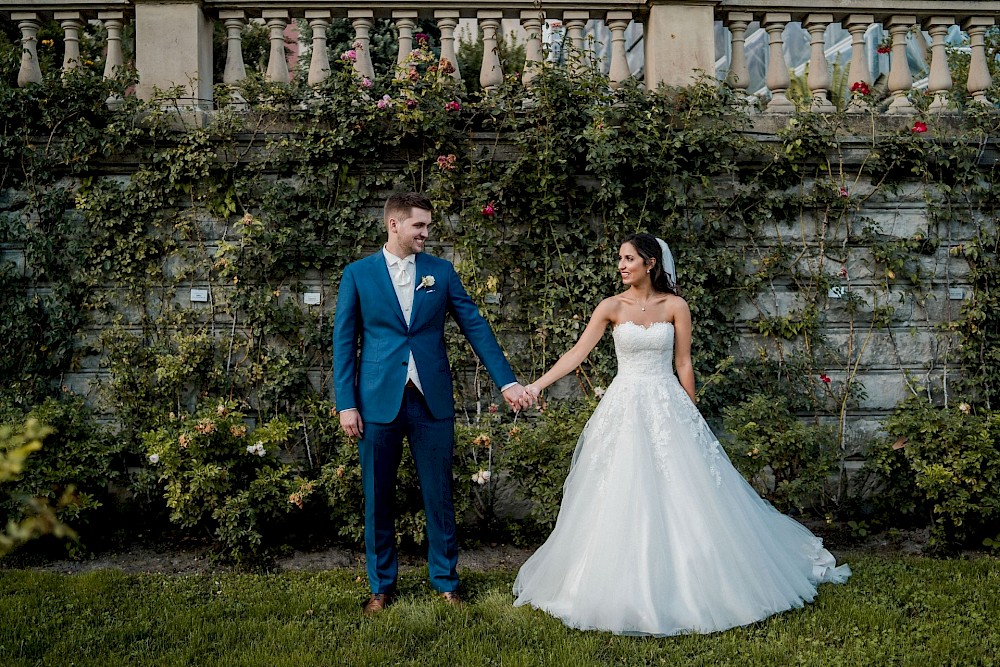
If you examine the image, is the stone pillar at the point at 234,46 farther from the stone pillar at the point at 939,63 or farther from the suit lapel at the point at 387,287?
the stone pillar at the point at 939,63

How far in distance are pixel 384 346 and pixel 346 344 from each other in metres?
0.19

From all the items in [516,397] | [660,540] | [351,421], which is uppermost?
[516,397]

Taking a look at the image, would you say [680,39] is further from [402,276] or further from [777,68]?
[402,276]

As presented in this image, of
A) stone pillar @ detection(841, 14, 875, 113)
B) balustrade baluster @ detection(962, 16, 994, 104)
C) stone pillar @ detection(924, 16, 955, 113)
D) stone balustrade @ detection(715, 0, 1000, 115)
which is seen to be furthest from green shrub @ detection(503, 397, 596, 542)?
balustrade baluster @ detection(962, 16, 994, 104)

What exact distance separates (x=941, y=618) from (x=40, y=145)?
6.48 m

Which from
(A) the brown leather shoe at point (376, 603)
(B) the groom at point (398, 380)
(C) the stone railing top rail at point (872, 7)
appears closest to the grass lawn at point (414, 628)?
(A) the brown leather shoe at point (376, 603)

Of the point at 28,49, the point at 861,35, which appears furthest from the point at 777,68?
the point at 28,49

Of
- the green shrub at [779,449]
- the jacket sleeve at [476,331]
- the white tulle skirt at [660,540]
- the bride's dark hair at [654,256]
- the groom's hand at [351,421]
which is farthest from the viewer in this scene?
the green shrub at [779,449]

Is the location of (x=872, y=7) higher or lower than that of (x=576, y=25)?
higher

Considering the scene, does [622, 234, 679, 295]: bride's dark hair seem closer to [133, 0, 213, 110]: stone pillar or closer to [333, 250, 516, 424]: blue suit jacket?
[333, 250, 516, 424]: blue suit jacket

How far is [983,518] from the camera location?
5.18m

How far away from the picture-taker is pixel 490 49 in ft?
20.6

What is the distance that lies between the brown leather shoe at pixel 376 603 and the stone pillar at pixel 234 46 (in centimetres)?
396

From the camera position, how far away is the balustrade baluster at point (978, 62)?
21.2 feet
